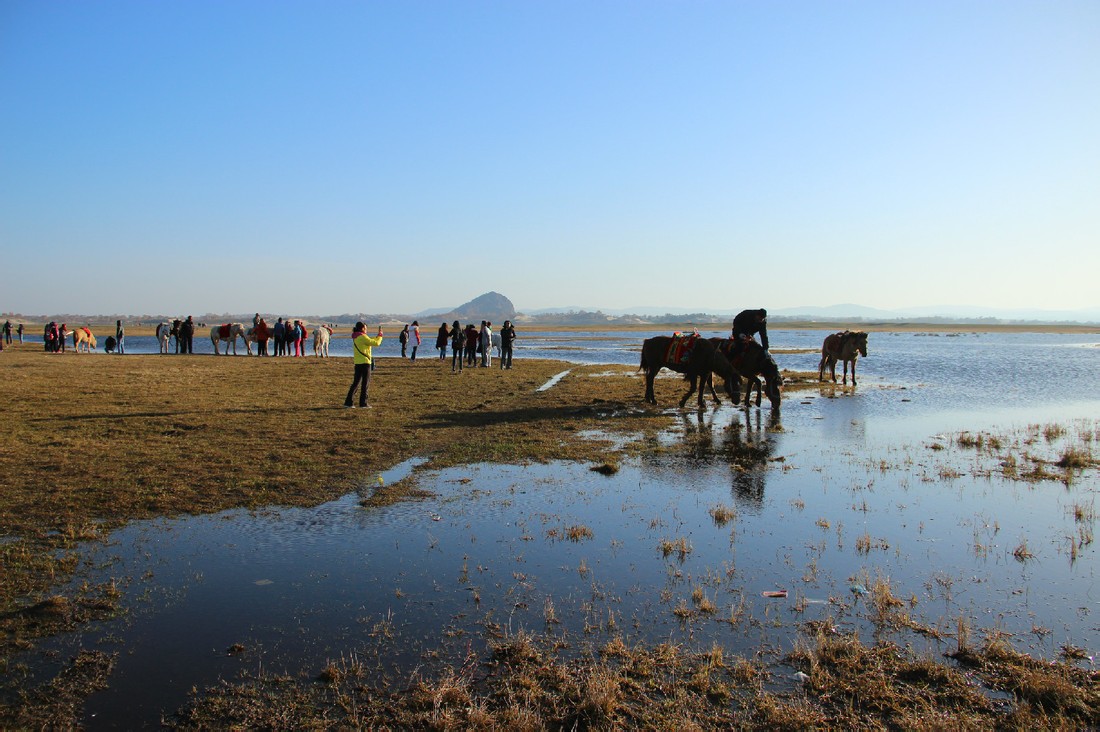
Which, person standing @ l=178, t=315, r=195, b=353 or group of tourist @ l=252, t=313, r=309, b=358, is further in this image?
person standing @ l=178, t=315, r=195, b=353

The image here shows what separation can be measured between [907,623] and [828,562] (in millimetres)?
1510

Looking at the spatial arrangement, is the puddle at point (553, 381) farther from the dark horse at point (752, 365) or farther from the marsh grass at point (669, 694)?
the marsh grass at point (669, 694)

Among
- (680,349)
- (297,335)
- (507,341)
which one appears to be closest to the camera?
(680,349)

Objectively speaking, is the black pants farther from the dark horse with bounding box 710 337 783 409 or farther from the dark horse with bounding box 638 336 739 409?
the dark horse with bounding box 710 337 783 409

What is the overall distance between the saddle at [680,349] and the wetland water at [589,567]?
7.32 meters

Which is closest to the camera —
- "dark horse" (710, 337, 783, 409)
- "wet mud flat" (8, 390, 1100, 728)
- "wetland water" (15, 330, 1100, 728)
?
"wet mud flat" (8, 390, 1100, 728)

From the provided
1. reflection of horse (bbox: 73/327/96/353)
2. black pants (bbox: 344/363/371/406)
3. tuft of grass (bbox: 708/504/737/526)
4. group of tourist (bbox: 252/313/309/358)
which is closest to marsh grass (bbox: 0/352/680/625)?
black pants (bbox: 344/363/371/406)

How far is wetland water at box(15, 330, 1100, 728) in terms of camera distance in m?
5.31

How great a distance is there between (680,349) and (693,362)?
0.54 meters

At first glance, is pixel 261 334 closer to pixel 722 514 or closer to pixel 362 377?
pixel 362 377

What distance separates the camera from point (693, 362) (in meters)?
19.5

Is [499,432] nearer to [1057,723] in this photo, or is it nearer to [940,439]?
[940,439]

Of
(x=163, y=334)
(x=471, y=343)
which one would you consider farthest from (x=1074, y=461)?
(x=163, y=334)

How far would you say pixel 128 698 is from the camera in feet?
14.7
